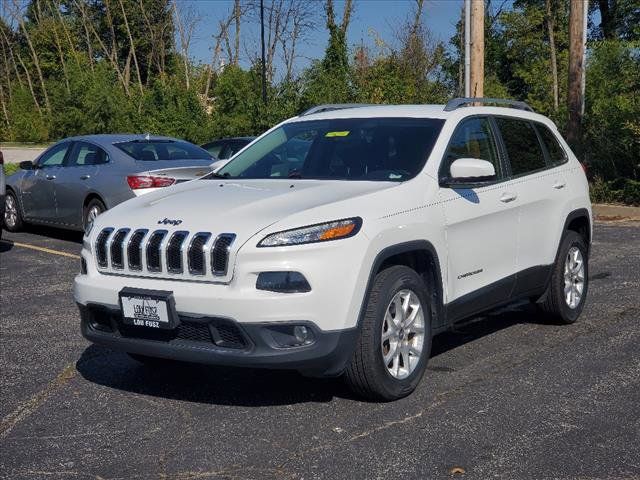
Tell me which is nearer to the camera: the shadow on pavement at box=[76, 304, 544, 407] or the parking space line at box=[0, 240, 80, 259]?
the shadow on pavement at box=[76, 304, 544, 407]

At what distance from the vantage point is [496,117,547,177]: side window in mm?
6867

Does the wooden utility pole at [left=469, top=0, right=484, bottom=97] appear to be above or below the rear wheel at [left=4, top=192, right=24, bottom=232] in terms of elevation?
above

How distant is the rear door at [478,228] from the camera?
5965 millimetres

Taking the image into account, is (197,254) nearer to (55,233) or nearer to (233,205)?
(233,205)

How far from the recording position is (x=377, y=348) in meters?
5.21

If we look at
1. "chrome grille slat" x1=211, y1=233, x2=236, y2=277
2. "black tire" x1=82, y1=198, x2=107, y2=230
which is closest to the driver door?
"black tire" x1=82, y1=198, x2=107, y2=230

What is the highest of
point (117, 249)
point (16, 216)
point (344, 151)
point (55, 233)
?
point (344, 151)

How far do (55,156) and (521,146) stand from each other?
8196 millimetres

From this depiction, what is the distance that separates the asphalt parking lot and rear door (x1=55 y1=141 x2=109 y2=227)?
490 cm

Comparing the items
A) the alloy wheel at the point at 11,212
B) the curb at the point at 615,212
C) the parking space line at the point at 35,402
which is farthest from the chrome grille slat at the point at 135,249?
the curb at the point at 615,212

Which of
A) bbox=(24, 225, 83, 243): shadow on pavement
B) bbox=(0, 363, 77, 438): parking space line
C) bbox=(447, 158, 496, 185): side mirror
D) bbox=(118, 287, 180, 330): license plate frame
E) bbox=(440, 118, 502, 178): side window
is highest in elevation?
bbox=(440, 118, 502, 178): side window

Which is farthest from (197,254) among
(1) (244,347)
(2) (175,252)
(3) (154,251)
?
(1) (244,347)

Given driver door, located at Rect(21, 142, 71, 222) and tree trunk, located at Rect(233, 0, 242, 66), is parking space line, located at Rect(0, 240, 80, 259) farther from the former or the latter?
tree trunk, located at Rect(233, 0, 242, 66)

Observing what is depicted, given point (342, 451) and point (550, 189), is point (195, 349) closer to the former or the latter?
point (342, 451)
